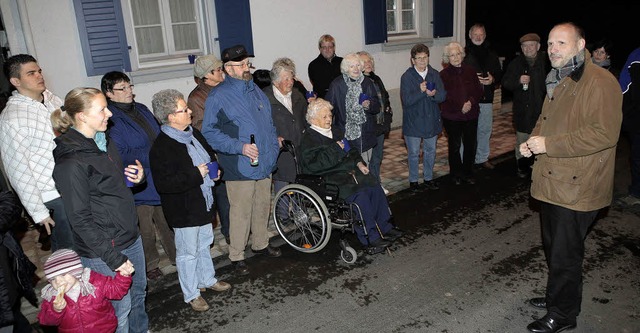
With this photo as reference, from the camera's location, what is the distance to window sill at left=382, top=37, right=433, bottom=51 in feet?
31.8

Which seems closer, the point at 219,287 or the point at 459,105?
the point at 219,287

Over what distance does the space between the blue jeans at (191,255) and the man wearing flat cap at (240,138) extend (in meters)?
0.58

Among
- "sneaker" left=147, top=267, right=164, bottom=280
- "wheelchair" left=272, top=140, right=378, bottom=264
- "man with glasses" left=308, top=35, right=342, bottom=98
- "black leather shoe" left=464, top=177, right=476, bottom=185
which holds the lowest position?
"sneaker" left=147, top=267, right=164, bottom=280

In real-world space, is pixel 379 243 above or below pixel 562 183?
below

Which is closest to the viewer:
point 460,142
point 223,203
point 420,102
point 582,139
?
point 582,139

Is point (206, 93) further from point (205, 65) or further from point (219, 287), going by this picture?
point (219, 287)

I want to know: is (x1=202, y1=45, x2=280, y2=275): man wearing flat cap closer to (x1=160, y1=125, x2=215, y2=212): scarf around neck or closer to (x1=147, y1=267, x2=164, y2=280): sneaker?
(x1=160, y1=125, x2=215, y2=212): scarf around neck

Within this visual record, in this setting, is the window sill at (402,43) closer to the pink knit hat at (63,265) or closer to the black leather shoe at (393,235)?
the black leather shoe at (393,235)

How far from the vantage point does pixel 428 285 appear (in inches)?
173

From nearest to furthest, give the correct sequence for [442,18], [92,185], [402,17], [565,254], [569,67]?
[92,185], [569,67], [565,254], [442,18], [402,17]

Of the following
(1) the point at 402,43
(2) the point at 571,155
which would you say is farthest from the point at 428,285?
(1) the point at 402,43

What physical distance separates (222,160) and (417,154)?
10.2 feet

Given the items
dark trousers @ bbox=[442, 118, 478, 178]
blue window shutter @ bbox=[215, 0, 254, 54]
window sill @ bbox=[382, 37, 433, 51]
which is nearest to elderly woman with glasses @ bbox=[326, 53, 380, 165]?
dark trousers @ bbox=[442, 118, 478, 178]

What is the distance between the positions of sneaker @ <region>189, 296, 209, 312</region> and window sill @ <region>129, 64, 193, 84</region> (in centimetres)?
392
